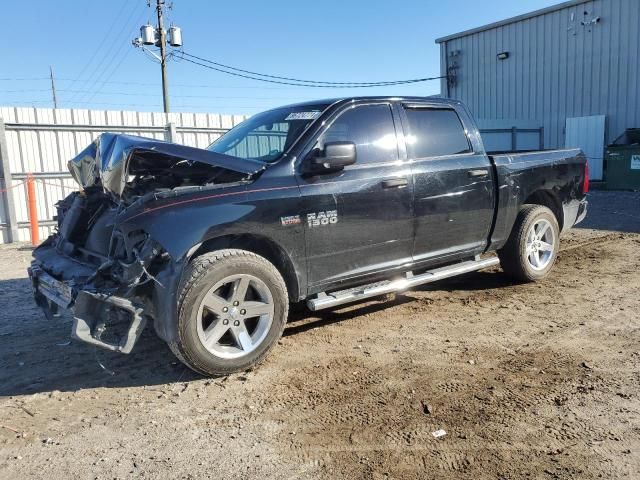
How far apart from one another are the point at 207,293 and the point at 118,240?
843 millimetres

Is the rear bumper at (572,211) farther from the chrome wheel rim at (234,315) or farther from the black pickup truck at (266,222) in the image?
the chrome wheel rim at (234,315)

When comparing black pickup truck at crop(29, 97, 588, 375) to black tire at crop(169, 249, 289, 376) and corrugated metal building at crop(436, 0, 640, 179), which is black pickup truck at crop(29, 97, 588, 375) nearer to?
black tire at crop(169, 249, 289, 376)

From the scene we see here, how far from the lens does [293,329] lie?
4.81 meters

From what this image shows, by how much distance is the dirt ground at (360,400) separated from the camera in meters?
2.73

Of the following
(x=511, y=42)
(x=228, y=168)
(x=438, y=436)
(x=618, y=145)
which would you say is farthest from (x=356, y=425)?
(x=511, y=42)

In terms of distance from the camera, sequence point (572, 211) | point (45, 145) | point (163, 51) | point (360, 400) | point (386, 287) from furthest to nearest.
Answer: point (163, 51)
point (45, 145)
point (572, 211)
point (386, 287)
point (360, 400)

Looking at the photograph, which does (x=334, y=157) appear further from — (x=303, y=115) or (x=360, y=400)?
(x=360, y=400)

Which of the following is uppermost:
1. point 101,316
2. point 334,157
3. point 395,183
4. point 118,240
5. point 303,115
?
point 303,115

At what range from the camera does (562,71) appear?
1991 cm

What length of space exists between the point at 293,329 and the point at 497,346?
5.77ft

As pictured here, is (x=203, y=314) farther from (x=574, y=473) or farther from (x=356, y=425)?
(x=574, y=473)

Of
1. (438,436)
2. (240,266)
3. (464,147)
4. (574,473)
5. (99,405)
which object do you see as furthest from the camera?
(464,147)

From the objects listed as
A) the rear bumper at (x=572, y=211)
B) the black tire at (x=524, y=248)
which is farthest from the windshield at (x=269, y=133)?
the rear bumper at (x=572, y=211)

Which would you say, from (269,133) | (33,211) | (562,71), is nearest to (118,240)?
(269,133)
